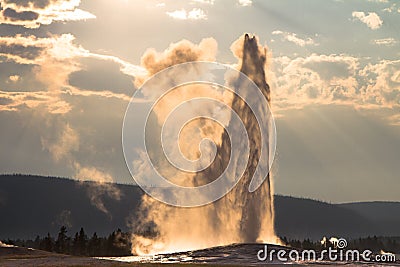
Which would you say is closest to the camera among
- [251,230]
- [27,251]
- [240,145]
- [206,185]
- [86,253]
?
[27,251]

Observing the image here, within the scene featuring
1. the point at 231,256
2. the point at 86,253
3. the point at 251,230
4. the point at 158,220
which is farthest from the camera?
the point at 158,220

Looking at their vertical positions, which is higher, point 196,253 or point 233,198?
point 233,198

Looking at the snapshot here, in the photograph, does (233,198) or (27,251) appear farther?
(233,198)

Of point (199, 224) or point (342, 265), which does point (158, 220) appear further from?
point (342, 265)

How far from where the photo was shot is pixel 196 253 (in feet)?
310

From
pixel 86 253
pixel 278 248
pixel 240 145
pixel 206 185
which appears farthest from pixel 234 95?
pixel 86 253

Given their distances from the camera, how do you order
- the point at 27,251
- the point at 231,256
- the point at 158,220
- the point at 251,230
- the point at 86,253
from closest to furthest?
the point at 231,256 → the point at 27,251 → the point at 251,230 → the point at 86,253 → the point at 158,220

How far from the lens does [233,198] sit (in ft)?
390

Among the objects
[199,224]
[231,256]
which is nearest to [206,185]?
[199,224]

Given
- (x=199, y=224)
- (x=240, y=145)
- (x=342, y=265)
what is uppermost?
(x=240, y=145)

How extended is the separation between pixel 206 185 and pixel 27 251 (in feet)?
143

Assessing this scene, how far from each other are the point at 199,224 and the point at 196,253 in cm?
3676

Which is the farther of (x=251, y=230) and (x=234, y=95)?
(x=234, y=95)

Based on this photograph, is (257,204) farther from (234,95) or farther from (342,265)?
(342,265)
